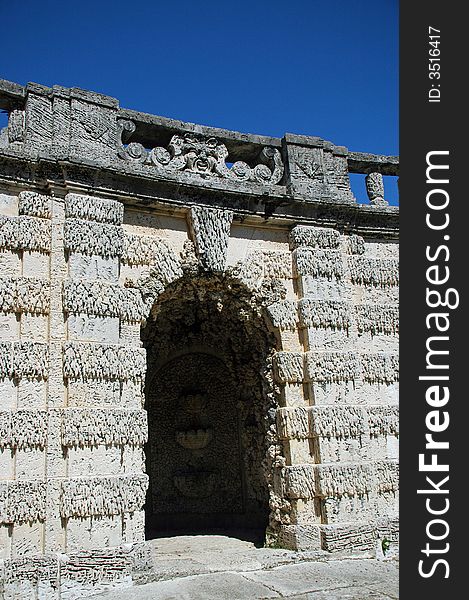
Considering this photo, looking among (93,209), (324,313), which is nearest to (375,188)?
(324,313)

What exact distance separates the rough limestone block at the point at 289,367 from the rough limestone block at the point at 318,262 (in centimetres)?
106

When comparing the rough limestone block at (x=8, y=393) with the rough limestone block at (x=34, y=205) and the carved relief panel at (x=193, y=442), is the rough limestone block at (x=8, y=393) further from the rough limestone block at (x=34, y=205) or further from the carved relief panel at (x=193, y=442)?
the carved relief panel at (x=193, y=442)

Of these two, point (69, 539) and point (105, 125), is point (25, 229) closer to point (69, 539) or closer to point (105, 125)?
point (105, 125)

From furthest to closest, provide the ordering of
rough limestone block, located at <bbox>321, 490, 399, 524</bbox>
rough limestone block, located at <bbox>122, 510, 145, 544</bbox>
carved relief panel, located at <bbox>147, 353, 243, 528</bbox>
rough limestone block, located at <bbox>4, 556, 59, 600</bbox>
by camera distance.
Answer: carved relief panel, located at <bbox>147, 353, 243, 528</bbox> < rough limestone block, located at <bbox>321, 490, 399, 524</bbox> < rough limestone block, located at <bbox>122, 510, 145, 544</bbox> < rough limestone block, located at <bbox>4, 556, 59, 600</bbox>

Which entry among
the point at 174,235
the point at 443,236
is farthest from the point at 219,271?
the point at 443,236

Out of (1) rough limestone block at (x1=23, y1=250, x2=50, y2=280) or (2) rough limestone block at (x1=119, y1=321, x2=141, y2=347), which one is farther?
(2) rough limestone block at (x1=119, y1=321, x2=141, y2=347)

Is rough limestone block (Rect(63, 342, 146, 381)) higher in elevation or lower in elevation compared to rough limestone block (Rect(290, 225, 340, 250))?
lower

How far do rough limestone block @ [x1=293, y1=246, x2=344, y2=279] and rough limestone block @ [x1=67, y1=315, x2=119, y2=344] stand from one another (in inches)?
101

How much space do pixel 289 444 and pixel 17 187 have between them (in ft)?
14.1

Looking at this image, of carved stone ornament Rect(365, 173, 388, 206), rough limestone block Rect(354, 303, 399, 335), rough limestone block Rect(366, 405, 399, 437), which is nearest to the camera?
rough limestone block Rect(366, 405, 399, 437)

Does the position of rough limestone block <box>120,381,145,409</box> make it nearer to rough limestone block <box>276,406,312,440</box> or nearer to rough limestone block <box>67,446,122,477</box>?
rough limestone block <box>67,446,122,477</box>

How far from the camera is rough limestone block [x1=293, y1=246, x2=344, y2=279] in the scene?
8252 millimetres

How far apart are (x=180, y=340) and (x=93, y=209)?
11.0ft

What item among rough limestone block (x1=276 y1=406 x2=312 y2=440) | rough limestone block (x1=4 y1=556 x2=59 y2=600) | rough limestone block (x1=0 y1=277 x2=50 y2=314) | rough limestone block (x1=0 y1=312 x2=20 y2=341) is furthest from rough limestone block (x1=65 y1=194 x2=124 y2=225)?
rough limestone block (x1=4 y1=556 x2=59 y2=600)
